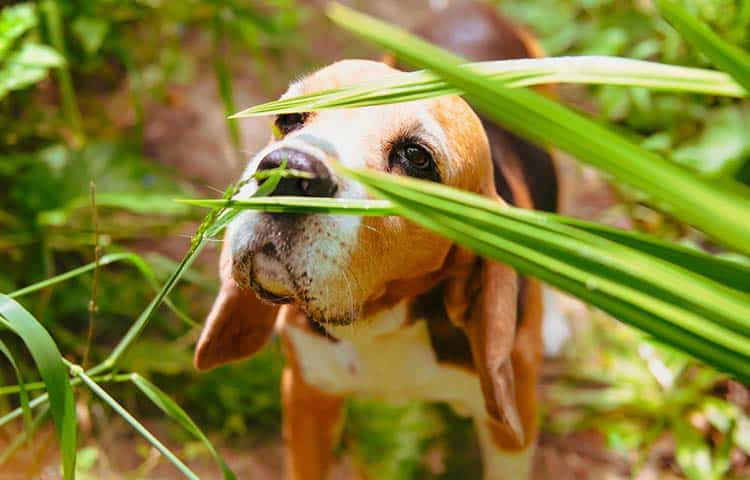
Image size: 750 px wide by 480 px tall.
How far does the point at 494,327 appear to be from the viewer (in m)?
1.70

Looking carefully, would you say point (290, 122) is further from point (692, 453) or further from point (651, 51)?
point (651, 51)

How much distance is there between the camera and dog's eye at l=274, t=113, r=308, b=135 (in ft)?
5.16

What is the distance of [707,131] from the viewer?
9.83 ft

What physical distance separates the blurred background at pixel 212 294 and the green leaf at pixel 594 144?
1413mm

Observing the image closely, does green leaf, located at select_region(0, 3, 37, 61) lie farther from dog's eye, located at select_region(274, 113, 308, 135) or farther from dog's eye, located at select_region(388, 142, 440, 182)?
dog's eye, located at select_region(388, 142, 440, 182)

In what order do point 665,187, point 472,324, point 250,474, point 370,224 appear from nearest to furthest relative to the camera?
1. point 665,187
2. point 370,224
3. point 472,324
4. point 250,474

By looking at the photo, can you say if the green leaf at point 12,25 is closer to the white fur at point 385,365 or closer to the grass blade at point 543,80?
the white fur at point 385,365

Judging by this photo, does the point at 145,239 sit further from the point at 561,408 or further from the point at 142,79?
the point at 561,408

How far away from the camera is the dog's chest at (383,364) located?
196 cm

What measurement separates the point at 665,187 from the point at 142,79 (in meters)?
2.88

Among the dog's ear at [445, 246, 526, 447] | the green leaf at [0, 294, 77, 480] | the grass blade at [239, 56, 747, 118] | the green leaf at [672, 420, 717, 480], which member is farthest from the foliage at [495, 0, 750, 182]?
the green leaf at [0, 294, 77, 480]

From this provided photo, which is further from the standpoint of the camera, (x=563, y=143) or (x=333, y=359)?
(x=333, y=359)

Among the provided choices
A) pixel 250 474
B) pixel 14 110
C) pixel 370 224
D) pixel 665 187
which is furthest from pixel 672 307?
pixel 14 110

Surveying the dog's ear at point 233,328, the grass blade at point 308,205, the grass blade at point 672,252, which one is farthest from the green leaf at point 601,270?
the dog's ear at point 233,328
